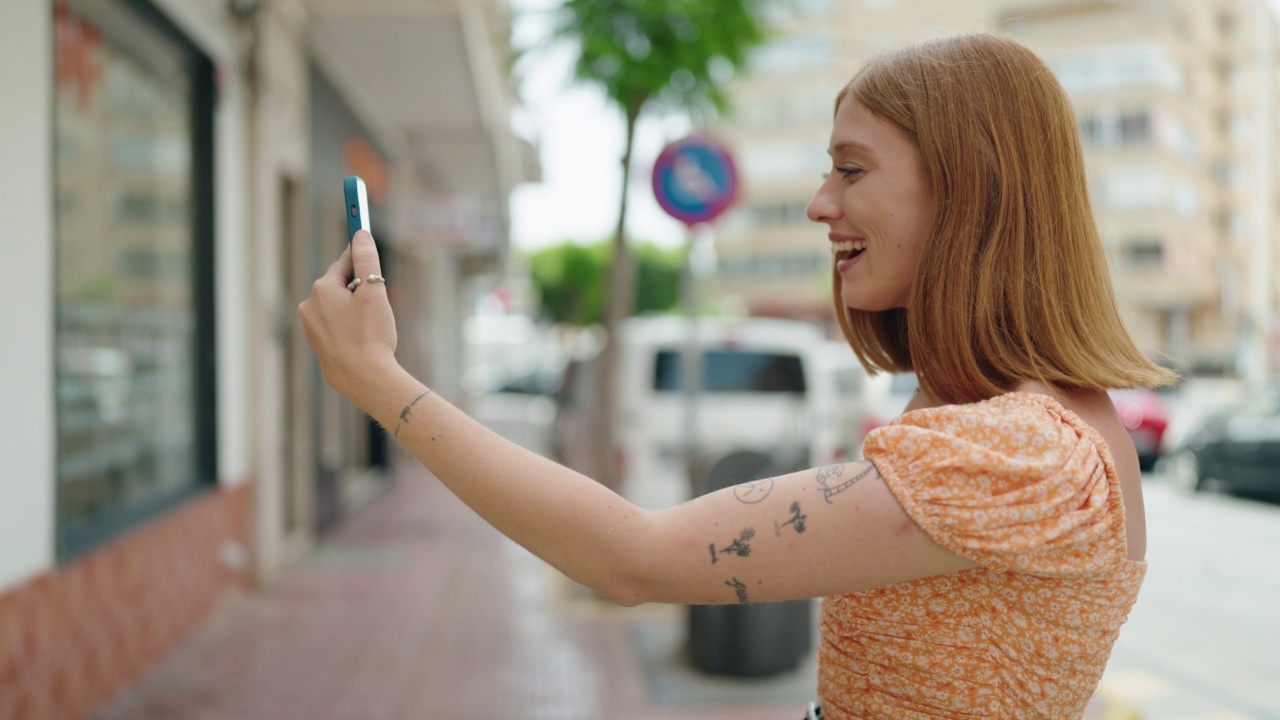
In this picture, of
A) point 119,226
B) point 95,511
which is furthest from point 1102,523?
point 119,226

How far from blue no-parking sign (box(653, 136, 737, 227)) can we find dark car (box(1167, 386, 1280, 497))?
8.04 metres

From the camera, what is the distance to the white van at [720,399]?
792 centimetres

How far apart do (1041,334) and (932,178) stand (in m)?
0.23

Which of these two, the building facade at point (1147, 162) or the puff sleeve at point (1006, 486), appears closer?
the puff sleeve at point (1006, 486)

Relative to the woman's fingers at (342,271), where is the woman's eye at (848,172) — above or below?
above

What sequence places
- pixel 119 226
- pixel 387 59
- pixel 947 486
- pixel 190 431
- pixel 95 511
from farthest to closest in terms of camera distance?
1. pixel 387 59
2. pixel 190 431
3. pixel 119 226
4. pixel 95 511
5. pixel 947 486

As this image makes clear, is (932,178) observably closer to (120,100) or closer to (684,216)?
(120,100)

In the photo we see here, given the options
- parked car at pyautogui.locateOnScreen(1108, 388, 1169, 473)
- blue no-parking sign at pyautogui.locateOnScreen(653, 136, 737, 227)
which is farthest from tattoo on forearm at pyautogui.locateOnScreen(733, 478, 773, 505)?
parked car at pyautogui.locateOnScreen(1108, 388, 1169, 473)

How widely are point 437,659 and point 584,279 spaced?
48567mm

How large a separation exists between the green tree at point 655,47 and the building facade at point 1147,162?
3148 cm

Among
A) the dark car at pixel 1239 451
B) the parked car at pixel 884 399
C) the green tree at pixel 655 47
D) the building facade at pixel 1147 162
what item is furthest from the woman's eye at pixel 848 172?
the building facade at pixel 1147 162

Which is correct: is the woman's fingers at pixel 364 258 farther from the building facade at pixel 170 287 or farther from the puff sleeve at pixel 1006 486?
the building facade at pixel 170 287

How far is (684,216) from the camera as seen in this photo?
6984 mm

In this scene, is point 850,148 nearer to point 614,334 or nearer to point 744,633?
point 744,633
